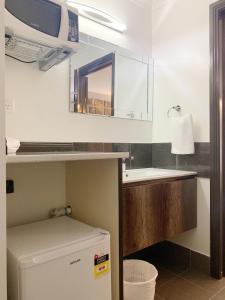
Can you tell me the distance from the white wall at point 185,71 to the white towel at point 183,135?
0.08m

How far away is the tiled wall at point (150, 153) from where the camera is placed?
1718 mm

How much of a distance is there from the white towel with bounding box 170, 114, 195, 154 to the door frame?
17 centimetres

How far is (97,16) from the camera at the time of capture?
1.93 metres

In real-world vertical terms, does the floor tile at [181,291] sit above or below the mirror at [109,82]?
below

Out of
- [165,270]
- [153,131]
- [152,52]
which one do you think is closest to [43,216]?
[165,270]

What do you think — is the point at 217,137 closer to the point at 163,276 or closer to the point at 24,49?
the point at 163,276

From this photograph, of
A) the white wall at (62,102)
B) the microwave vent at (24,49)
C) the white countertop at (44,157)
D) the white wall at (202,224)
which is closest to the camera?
the white countertop at (44,157)

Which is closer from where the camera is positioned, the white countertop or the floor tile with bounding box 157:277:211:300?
the white countertop

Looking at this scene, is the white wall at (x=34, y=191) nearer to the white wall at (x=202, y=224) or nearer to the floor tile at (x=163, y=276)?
the floor tile at (x=163, y=276)

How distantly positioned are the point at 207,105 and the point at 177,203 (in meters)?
0.86

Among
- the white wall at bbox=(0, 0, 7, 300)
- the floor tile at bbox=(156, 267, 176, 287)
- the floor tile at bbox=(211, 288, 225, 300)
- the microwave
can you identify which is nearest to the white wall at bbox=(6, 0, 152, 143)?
the microwave

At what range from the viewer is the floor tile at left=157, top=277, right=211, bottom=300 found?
64.6 inches

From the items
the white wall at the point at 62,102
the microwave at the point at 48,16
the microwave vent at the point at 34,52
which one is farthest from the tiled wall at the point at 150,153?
the microwave at the point at 48,16

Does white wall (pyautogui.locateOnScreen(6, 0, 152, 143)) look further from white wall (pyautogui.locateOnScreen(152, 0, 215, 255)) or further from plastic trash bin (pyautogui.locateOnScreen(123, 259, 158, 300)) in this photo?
plastic trash bin (pyautogui.locateOnScreen(123, 259, 158, 300))
